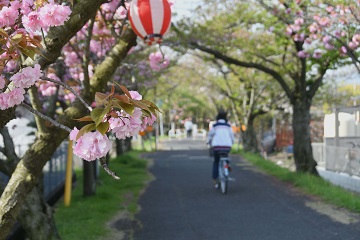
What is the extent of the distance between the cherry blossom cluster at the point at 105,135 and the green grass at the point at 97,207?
511 cm

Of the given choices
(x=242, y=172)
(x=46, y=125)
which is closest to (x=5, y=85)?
(x=46, y=125)

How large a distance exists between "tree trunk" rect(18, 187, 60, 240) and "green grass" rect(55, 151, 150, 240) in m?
0.96

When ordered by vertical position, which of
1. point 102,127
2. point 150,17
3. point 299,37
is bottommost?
point 102,127

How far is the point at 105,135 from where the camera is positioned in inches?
112

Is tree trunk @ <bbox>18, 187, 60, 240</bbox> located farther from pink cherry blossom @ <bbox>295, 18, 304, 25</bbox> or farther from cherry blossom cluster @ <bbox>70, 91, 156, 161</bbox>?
pink cherry blossom @ <bbox>295, 18, 304, 25</bbox>

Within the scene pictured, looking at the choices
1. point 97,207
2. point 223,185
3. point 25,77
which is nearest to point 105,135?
point 25,77

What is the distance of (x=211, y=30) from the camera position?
46.4 feet

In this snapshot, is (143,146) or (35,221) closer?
(35,221)

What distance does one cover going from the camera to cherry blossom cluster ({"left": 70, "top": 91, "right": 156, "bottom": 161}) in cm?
279

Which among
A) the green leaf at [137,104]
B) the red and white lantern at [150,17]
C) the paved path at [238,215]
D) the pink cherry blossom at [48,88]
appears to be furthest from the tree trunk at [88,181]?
the green leaf at [137,104]

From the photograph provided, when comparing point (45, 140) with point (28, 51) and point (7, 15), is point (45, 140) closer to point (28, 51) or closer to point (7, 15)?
point (7, 15)

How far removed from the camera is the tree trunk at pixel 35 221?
647 cm

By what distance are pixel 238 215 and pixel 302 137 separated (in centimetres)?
675

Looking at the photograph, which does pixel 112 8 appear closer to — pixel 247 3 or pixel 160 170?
pixel 247 3
